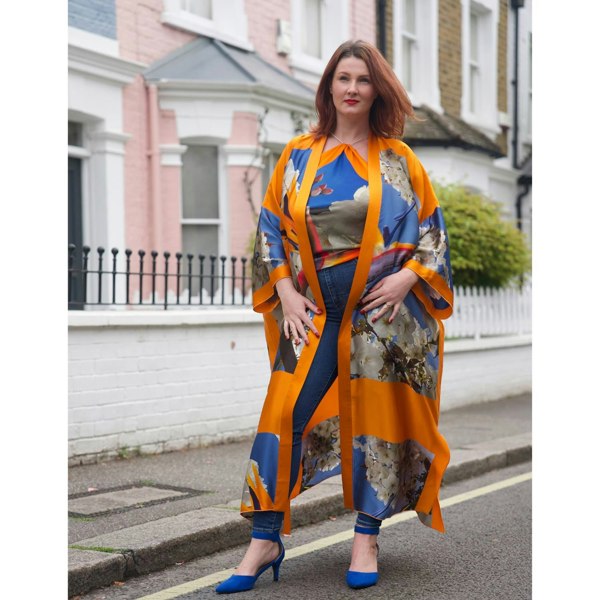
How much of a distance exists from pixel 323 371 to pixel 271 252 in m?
0.53

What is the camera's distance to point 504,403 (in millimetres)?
12750

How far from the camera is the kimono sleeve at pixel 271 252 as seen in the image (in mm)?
4461

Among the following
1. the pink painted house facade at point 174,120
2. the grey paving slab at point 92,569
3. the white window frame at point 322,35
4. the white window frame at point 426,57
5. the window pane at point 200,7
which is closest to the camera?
the grey paving slab at point 92,569

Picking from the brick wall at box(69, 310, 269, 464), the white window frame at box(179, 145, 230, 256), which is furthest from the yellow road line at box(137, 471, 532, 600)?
the white window frame at box(179, 145, 230, 256)

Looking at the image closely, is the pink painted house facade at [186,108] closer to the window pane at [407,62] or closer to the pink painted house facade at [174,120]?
the pink painted house facade at [174,120]

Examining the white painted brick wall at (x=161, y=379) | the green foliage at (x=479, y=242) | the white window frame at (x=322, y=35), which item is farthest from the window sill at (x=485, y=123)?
the white painted brick wall at (x=161, y=379)

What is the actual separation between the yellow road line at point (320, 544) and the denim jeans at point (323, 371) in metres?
0.46

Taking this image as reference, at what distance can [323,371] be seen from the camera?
4348 mm

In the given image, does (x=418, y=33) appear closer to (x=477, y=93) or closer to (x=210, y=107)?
(x=477, y=93)

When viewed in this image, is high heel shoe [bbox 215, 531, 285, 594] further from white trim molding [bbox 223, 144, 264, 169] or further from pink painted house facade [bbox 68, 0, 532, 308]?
white trim molding [bbox 223, 144, 264, 169]

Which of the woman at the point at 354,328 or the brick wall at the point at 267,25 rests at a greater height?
the brick wall at the point at 267,25

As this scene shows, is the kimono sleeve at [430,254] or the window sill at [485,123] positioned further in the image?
the window sill at [485,123]

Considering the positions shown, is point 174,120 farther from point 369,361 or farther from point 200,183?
point 369,361
